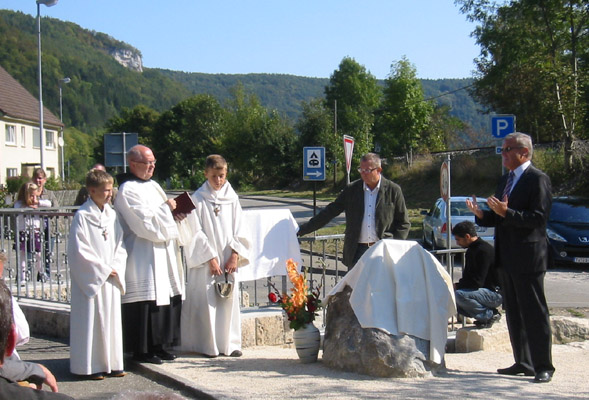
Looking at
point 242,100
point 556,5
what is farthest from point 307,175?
point 242,100

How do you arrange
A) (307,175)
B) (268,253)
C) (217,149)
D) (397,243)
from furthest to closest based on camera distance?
(217,149) → (307,175) → (268,253) → (397,243)

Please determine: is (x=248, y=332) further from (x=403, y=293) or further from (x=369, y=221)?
(x=403, y=293)

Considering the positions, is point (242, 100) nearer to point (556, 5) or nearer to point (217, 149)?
point (217, 149)

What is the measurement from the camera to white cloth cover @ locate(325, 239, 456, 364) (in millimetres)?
6578

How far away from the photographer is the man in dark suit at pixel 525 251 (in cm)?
636

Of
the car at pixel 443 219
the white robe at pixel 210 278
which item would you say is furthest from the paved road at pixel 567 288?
the white robe at pixel 210 278

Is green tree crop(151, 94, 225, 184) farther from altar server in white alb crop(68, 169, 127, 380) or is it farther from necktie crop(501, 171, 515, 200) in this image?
necktie crop(501, 171, 515, 200)

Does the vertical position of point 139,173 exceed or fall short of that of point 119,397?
it exceeds it

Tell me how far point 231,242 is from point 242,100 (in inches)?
3414

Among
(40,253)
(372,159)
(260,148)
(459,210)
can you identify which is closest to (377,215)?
(372,159)

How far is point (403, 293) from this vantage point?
6648 mm

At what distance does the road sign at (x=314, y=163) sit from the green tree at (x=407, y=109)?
32.8m

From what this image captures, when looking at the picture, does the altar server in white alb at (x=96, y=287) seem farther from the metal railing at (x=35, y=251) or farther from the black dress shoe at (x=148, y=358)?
the metal railing at (x=35, y=251)

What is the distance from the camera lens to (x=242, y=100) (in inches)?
3661
